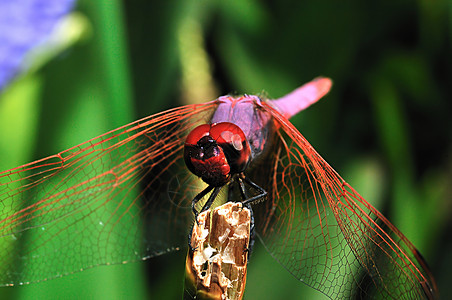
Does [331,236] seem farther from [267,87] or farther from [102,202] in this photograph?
[267,87]

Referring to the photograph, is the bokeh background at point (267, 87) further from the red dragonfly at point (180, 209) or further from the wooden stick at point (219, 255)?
the wooden stick at point (219, 255)

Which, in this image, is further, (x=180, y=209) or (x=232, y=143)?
(x=180, y=209)

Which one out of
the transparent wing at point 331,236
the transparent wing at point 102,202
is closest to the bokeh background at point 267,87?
the transparent wing at point 102,202

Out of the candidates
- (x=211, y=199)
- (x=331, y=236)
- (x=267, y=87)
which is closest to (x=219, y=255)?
(x=211, y=199)

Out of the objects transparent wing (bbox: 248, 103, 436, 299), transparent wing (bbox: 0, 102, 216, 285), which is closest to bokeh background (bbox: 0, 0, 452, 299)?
transparent wing (bbox: 0, 102, 216, 285)

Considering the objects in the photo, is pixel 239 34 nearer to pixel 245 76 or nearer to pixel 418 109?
pixel 245 76
